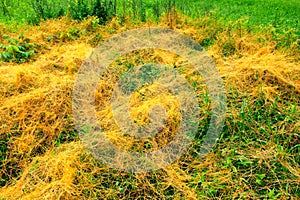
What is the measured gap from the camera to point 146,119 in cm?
314

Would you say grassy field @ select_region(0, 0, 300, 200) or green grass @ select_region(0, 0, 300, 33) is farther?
green grass @ select_region(0, 0, 300, 33)

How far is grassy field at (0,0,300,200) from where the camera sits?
257 centimetres

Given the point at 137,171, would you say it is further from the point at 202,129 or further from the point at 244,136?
the point at 244,136

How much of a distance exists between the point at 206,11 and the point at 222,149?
354 cm

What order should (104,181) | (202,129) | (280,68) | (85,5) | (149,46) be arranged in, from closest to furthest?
(104,181), (202,129), (280,68), (149,46), (85,5)

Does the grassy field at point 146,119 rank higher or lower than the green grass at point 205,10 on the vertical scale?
lower

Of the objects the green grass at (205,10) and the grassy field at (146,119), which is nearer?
the grassy field at (146,119)

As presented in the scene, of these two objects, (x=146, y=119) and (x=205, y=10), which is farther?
(x=205, y=10)

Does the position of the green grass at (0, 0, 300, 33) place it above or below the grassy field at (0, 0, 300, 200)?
above

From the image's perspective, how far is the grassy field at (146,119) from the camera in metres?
2.57

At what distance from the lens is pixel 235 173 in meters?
2.62

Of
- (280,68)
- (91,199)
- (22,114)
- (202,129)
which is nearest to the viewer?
(91,199)

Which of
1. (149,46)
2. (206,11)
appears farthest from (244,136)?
(206,11)

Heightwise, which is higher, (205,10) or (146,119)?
(205,10)
